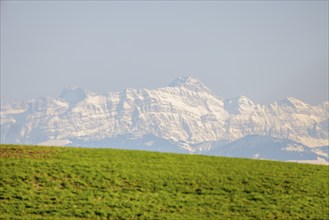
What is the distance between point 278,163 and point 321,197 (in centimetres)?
998

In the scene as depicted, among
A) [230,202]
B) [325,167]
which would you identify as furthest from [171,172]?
[325,167]

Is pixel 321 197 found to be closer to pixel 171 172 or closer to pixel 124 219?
pixel 171 172

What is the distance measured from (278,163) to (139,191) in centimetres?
1608

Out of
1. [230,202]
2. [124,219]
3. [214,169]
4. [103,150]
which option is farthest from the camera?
[103,150]

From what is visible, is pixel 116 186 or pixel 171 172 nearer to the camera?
pixel 116 186

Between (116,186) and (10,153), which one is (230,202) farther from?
(10,153)

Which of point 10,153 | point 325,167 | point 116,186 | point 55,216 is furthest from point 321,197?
point 10,153

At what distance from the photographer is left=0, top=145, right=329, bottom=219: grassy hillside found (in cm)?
3981

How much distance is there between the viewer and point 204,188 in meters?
44.9

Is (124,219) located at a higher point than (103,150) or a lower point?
lower

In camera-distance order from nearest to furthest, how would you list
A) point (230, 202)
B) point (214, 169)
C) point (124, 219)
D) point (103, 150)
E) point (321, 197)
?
point (124, 219) < point (230, 202) < point (321, 197) < point (214, 169) < point (103, 150)

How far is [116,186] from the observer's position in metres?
44.0

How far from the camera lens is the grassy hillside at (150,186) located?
39.8m

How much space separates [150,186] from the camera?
44.5 metres
